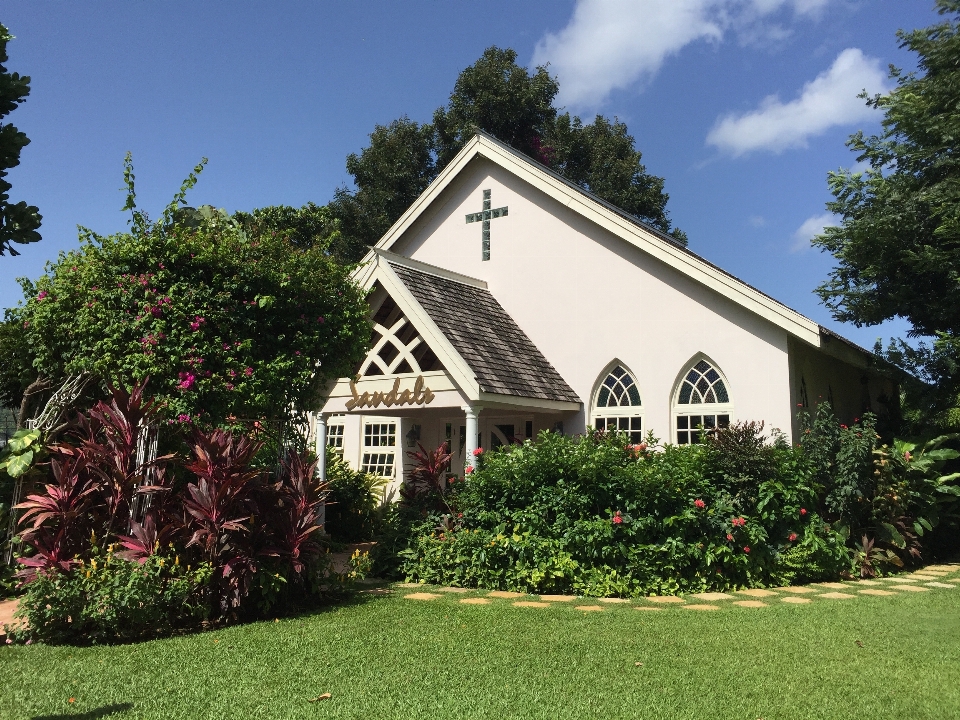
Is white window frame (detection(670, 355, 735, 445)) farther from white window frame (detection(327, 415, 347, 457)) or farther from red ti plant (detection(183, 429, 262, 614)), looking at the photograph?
red ti plant (detection(183, 429, 262, 614))

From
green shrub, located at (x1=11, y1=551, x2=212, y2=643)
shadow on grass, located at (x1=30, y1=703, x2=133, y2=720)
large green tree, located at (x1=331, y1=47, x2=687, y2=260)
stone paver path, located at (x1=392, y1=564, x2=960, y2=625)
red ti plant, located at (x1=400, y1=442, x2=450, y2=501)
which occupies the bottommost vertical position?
shadow on grass, located at (x1=30, y1=703, x2=133, y2=720)

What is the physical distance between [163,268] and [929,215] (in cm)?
1398

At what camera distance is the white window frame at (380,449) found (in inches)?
690

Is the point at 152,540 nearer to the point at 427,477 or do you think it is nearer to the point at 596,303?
the point at 427,477

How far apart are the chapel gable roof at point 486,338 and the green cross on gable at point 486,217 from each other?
3.93 ft

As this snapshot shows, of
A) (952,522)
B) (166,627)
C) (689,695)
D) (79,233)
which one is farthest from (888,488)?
(79,233)

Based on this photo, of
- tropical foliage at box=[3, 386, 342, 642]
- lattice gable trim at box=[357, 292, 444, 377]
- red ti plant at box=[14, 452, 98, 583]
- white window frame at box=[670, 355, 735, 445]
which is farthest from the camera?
white window frame at box=[670, 355, 735, 445]

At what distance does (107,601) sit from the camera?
7.00 metres

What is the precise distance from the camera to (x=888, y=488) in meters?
11.8

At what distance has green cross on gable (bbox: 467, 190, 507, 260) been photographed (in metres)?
17.1

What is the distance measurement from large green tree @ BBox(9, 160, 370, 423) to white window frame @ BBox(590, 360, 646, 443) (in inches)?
243

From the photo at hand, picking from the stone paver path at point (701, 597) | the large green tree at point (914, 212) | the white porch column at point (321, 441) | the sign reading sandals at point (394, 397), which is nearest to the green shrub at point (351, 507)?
the white porch column at point (321, 441)

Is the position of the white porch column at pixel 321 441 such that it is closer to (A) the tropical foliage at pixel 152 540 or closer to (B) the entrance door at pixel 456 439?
(B) the entrance door at pixel 456 439

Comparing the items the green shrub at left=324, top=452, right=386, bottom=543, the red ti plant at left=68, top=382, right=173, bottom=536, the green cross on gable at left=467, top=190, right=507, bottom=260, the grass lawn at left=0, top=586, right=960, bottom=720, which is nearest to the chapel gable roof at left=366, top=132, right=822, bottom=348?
the green cross on gable at left=467, top=190, right=507, bottom=260
